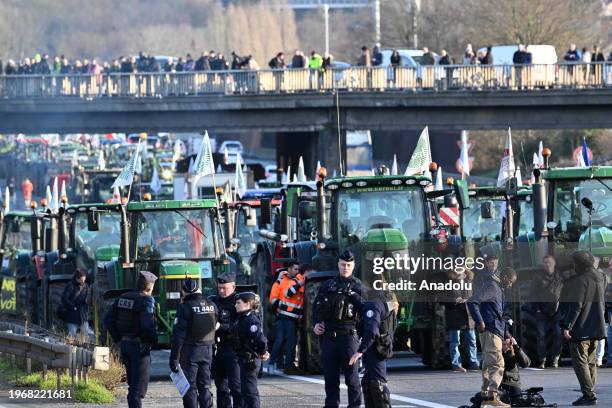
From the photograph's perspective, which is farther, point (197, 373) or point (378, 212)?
point (378, 212)

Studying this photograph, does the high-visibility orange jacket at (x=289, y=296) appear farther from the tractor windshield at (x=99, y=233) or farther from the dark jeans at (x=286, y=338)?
the tractor windshield at (x=99, y=233)

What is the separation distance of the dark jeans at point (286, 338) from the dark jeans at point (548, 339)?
3320 mm

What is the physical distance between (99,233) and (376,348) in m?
13.6

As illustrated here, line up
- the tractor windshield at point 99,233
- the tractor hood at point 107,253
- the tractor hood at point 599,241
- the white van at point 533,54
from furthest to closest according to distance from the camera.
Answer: the white van at point 533,54 → the tractor windshield at point 99,233 → the tractor hood at point 107,253 → the tractor hood at point 599,241

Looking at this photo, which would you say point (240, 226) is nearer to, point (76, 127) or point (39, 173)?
point (76, 127)

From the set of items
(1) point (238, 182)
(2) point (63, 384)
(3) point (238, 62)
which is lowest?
(2) point (63, 384)

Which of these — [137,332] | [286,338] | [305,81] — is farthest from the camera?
[305,81]

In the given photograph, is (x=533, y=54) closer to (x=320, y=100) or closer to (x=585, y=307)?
(x=320, y=100)

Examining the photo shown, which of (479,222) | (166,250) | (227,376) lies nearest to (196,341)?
(227,376)

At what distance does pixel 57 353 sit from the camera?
19531mm

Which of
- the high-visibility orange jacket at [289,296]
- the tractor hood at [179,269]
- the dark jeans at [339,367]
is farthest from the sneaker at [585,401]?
the tractor hood at [179,269]

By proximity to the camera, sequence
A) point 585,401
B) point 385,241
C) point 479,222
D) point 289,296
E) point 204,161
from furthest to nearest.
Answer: point 479,222, point 204,161, point 289,296, point 385,241, point 585,401

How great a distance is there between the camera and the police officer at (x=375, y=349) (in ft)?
53.6

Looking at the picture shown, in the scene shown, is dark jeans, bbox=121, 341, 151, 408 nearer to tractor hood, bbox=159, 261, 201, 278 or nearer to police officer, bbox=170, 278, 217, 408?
police officer, bbox=170, 278, 217, 408
